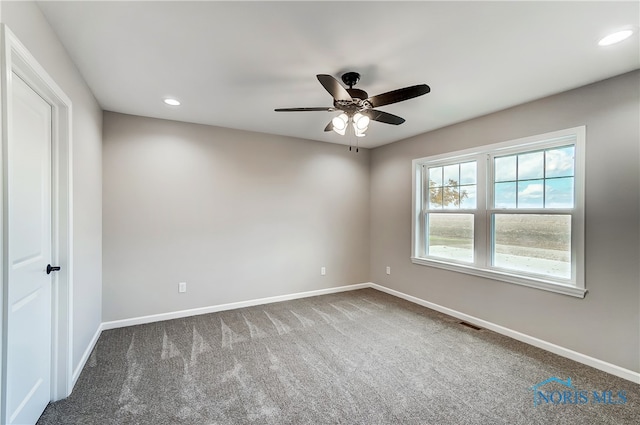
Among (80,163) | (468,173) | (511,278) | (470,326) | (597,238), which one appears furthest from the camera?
(468,173)

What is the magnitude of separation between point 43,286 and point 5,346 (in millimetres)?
692

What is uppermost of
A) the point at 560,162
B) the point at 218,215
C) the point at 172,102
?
the point at 172,102

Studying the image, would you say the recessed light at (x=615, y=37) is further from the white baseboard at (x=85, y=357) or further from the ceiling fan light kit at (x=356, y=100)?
the white baseboard at (x=85, y=357)

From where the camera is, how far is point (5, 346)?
1289 millimetres

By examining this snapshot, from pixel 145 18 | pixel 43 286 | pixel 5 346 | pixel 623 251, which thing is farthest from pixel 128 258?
pixel 623 251

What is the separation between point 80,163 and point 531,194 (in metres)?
4.38

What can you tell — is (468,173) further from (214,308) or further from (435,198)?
(214,308)

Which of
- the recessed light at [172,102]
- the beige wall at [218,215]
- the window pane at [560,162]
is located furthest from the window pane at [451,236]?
the recessed light at [172,102]

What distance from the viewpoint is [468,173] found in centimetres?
363

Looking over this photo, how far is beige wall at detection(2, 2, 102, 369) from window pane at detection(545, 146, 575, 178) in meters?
4.17

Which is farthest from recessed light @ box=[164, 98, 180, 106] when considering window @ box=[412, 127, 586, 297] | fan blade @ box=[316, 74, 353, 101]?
window @ box=[412, 127, 586, 297]

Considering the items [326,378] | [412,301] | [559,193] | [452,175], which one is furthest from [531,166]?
[326,378]

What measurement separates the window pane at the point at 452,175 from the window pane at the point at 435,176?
0.32ft

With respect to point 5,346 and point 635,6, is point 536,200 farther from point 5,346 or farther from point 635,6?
A: point 5,346
